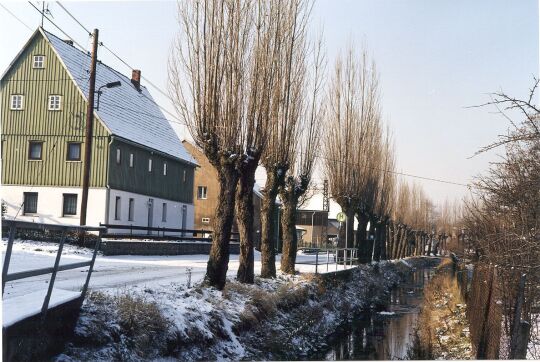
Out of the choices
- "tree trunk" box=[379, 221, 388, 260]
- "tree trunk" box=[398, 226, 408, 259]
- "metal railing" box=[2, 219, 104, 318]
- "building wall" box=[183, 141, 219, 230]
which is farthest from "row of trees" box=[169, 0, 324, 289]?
"tree trunk" box=[398, 226, 408, 259]

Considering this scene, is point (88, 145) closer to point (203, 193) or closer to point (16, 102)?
point (16, 102)

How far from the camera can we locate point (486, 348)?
10539mm

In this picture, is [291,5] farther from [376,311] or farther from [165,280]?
[376,311]

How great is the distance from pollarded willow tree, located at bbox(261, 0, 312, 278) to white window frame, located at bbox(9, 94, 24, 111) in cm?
1447

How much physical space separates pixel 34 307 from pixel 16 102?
73.0 ft

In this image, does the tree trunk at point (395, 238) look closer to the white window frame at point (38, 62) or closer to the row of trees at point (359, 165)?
the row of trees at point (359, 165)

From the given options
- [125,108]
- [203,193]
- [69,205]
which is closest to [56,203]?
[69,205]

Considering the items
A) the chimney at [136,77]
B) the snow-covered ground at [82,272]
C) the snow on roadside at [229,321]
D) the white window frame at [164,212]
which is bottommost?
the snow on roadside at [229,321]

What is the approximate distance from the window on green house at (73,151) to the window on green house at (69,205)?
166 cm

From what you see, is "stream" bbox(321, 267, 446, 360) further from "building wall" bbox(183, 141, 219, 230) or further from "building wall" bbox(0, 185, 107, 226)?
"building wall" bbox(183, 141, 219, 230)

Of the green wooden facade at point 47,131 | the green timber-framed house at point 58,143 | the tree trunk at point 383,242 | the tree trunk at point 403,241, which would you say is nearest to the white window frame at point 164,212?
the green timber-framed house at point 58,143

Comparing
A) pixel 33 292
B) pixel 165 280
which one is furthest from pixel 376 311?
pixel 33 292

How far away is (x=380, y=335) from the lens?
15.5m

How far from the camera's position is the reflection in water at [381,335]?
12.9 metres
